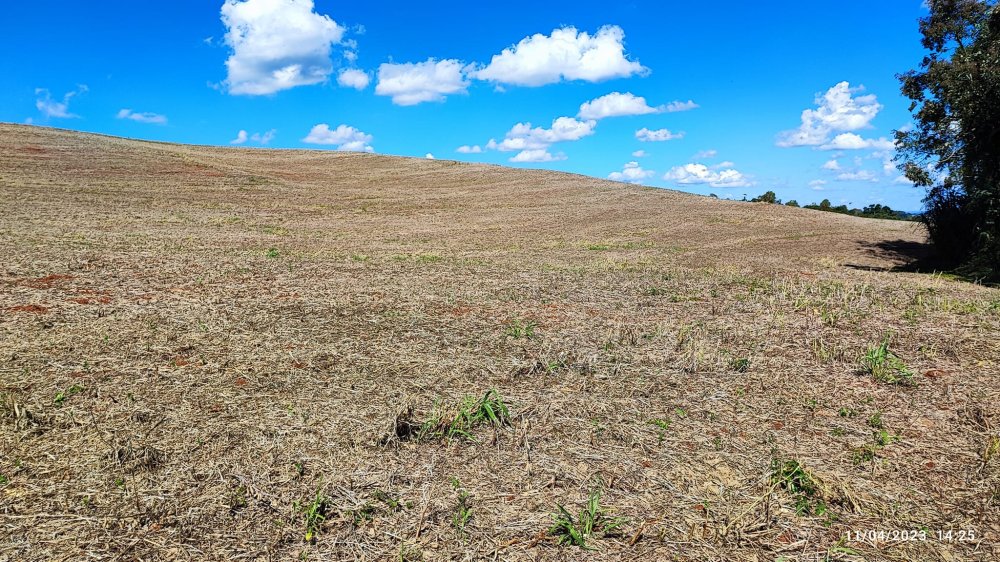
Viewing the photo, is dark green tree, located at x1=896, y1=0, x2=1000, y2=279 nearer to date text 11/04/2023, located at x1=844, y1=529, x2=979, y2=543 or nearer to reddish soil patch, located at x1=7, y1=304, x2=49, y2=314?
date text 11/04/2023, located at x1=844, y1=529, x2=979, y2=543

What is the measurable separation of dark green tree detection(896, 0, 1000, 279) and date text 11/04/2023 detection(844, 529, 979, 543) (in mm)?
15655

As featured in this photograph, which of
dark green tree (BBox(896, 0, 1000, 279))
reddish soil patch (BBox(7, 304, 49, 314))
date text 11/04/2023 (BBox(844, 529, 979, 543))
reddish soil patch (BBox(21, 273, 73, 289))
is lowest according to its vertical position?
date text 11/04/2023 (BBox(844, 529, 979, 543))

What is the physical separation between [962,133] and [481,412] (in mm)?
18194

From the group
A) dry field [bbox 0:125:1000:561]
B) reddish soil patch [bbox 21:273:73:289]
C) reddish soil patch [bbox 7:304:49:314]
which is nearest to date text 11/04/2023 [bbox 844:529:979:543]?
dry field [bbox 0:125:1000:561]

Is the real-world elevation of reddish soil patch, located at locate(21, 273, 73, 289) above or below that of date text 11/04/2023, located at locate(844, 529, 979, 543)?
above

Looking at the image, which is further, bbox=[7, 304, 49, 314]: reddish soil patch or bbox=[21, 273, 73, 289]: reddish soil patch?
bbox=[21, 273, 73, 289]: reddish soil patch

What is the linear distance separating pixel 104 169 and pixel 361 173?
762 inches

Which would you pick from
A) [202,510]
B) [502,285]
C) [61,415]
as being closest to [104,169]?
[502,285]

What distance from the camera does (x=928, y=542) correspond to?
4.08 m

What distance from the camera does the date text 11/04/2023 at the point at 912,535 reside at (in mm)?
4109

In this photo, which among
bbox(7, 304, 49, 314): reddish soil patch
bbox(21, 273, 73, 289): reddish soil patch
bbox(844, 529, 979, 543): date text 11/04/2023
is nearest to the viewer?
bbox(844, 529, 979, 543): date text 11/04/2023

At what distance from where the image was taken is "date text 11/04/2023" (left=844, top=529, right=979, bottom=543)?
13.5 ft

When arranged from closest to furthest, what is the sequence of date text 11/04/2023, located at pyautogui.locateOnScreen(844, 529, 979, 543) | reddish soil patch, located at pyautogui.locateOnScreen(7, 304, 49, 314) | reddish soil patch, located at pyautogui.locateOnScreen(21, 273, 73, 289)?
date text 11/04/2023, located at pyautogui.locateOnScreen(844, 529, 979, 543)
reddish soil patch, located at pyautogui.locateOnScreen(7, 304, 49, 314)
reddish soil patch, located at pyautogui.locateOnScreen(21, 273, 73, 289)

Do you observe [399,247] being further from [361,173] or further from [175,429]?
[361,173]
